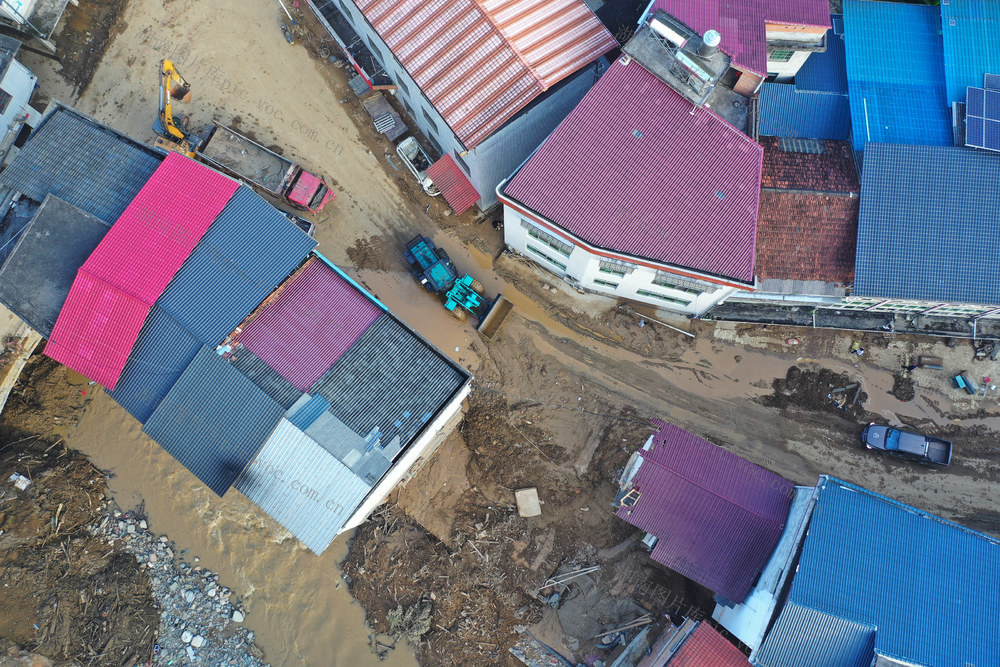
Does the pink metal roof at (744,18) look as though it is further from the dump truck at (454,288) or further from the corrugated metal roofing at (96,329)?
the corrugated metal roofing at (96,329)

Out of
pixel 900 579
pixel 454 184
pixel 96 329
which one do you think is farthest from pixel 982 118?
pixel 96 329

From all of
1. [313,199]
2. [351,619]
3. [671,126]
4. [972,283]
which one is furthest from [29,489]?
[972,283]

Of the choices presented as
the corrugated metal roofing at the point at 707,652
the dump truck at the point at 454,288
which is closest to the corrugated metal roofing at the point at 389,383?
the dump truck at the point at 454,288

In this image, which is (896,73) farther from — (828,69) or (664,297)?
(664,297)

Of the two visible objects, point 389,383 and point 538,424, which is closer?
point 389,383

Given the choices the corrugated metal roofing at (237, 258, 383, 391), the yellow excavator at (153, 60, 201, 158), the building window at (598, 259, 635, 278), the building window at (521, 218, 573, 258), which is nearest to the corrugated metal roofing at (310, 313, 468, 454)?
the corrugated metal roofing at (237, 258, 383, 391)

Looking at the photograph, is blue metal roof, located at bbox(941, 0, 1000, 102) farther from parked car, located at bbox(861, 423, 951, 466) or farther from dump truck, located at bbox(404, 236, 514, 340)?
dump truck, located at bbox(404, 236, 514, 340)
